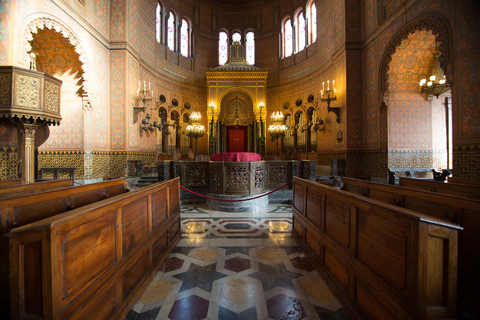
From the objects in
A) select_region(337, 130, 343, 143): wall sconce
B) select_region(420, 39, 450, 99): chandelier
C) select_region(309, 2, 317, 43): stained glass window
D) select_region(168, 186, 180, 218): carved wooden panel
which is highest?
select_region(309, 2, 317, 43): stained glass window

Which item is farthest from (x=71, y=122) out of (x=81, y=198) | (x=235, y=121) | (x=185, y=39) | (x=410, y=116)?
(x=410, y=116)

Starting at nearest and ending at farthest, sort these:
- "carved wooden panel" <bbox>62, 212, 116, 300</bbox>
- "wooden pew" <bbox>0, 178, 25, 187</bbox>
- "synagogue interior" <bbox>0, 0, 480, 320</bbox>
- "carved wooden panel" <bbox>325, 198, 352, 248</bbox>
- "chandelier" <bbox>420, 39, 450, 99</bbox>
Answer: "carved wooden panel" <bbox>62, 212, 116, 300</bbox> → "synagogue interior" <bbox>0, 0, 480, 320</bbox> → "carved wooden panel" <bbox>325, 198, 352, 248</bbox> → "wooden pew" <bbox>0, 178, 25, 187</bbox> → "chandelier" <bbox>420, 39, 450, 99</bbox>

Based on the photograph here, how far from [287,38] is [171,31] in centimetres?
763

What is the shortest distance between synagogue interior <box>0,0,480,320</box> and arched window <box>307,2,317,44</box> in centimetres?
11

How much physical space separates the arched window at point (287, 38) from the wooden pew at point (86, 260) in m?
14.0

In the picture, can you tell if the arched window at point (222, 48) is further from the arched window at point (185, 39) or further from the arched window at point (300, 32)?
the arched window at point (300, 32)

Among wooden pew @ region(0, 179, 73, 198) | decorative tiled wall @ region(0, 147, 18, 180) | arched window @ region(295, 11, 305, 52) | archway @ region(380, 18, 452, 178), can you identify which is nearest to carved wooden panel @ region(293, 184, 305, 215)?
wooden pew @ region(0, 179, 73, 198)

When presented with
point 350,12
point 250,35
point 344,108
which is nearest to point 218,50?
point 250,35

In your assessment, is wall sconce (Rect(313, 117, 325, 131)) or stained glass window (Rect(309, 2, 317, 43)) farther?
stained glass window (Rect(309, 2, 317, 43))

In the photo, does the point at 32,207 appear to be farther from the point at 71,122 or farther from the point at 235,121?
the point at 235,121

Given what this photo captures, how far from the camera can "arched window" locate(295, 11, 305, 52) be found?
41.5ft

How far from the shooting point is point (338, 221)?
2.25 m

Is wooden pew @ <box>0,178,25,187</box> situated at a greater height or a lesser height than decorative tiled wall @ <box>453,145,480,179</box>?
lesser

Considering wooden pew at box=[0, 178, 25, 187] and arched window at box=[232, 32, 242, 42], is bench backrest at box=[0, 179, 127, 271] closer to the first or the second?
wooden pew at box=[0, 178, 25, 187]
